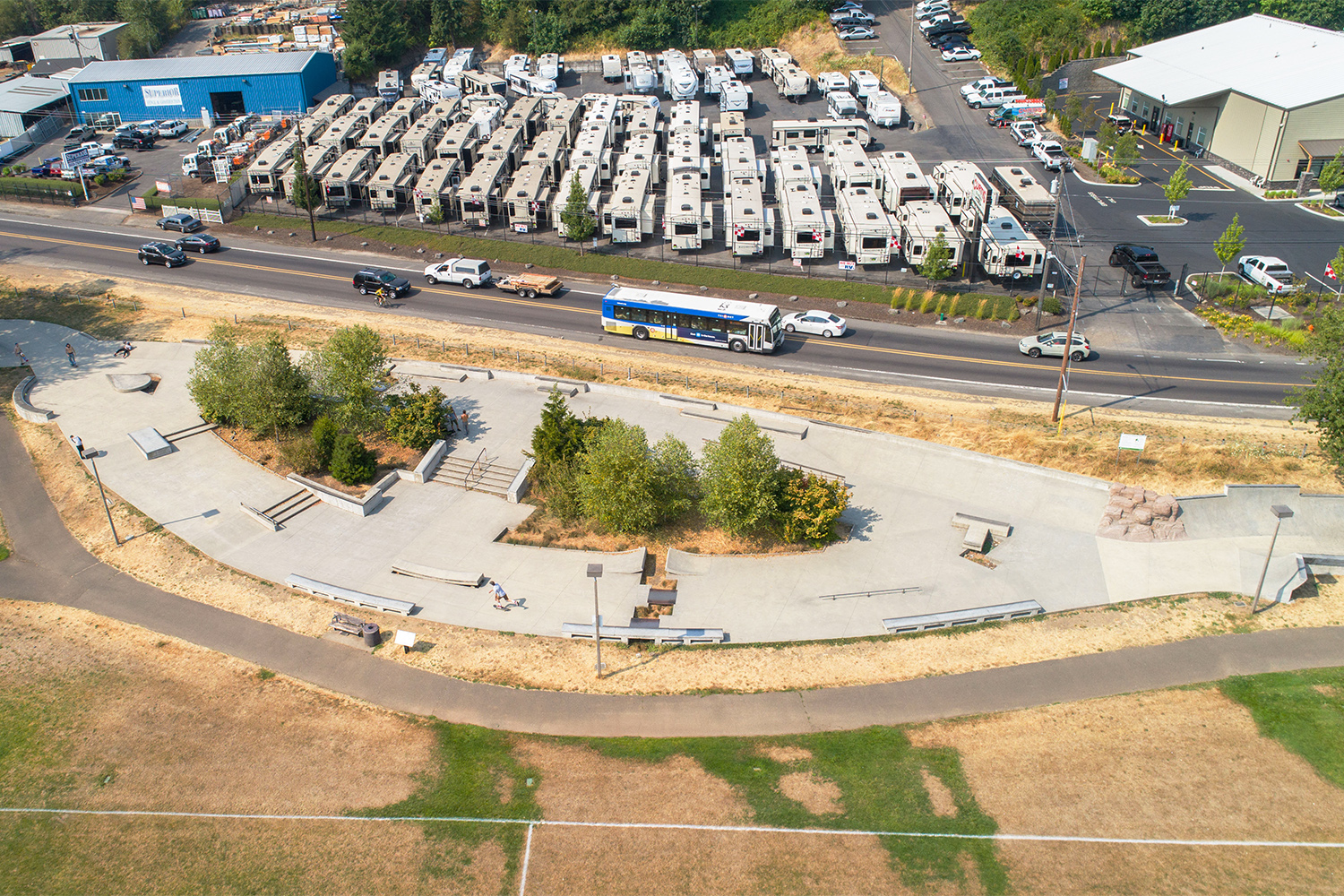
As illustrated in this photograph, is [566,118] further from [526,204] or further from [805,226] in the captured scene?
[805,226]

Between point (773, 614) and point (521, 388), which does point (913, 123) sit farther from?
point (773, 614)

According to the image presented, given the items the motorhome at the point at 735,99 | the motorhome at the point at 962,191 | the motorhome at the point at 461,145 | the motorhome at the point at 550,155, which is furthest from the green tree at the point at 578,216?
the motorhome at the point at 735,99

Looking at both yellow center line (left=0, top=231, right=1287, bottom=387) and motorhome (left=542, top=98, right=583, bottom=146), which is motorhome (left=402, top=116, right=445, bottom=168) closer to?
motorhome (left=542, top=98, right=583, bottom=146)

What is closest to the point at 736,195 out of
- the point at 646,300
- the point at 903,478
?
the point at 646,300

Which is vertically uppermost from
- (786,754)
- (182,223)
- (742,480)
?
(182,223)

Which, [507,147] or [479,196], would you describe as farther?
[507,147]

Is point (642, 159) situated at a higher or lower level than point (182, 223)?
higher

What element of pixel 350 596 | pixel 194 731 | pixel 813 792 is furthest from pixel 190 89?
pixel 813 792
